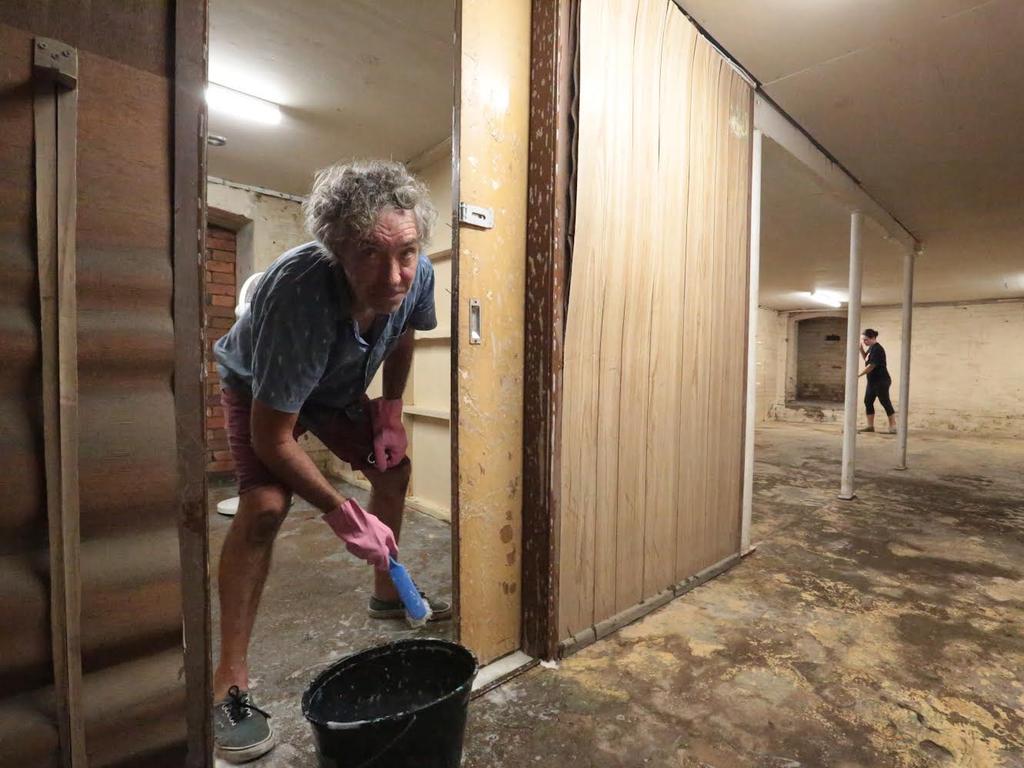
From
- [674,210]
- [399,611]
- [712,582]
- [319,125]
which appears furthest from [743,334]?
[319,125]

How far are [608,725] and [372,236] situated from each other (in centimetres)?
132

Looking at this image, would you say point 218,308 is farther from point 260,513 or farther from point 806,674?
point 806,674

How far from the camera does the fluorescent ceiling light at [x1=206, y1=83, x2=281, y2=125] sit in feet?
8.05

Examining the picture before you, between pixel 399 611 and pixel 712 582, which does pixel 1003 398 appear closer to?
pixel 712 582

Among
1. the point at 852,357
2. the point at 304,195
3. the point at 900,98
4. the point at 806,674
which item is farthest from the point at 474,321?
the point at 304,195

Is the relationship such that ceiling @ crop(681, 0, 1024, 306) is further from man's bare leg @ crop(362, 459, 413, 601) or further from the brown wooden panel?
man's bare leg @ crop(362, 459, 413, 601)

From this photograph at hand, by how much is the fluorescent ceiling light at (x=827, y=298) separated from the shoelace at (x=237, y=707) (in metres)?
8.70

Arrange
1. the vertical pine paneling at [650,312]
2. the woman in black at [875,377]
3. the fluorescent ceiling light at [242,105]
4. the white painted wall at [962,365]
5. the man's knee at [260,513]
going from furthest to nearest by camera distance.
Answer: the white painted wall at [962,365]
the woman in black at [875,377]
the fluorescent ceiling light at [242,105]
the vertical pine paneling at [650,312]
the man's knee at [260,513]

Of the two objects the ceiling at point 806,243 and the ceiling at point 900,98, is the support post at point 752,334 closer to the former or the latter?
the ceiling at point 900,98

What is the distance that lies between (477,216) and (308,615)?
1492 mm

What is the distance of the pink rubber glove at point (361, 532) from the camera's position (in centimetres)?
117

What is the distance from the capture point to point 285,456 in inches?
46.7

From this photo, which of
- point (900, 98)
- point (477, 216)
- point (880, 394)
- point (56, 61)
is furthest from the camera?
point (880, 394)

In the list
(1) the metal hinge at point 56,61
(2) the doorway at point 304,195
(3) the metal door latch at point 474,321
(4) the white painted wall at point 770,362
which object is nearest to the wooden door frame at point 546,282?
(3) the metal door latch at point 474,321
